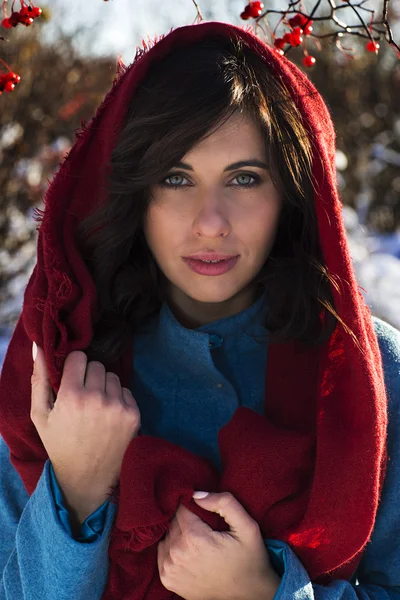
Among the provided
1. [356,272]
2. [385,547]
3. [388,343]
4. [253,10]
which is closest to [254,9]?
[253,10]

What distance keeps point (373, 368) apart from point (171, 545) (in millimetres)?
607

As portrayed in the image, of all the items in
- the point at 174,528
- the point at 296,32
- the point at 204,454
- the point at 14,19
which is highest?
the point at 296,32

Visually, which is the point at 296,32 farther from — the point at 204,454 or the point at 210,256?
the point at 204,454

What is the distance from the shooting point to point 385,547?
198 cm

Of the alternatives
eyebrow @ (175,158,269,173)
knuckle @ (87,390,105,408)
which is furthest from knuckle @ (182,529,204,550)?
eyebrow @ (175,158,269,173)

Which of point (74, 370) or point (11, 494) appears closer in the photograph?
point (74, 370)

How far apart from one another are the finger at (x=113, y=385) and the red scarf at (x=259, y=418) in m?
0.10

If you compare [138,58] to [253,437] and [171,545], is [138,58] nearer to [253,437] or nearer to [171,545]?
[253,437]

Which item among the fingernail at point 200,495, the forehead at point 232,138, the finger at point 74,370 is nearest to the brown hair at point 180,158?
the forehead at point 232,138

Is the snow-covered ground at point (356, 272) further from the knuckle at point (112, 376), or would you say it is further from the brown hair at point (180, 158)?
the knuckle at point (112, 376)

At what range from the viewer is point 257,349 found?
6.97 feet

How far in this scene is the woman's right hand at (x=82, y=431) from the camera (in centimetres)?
187

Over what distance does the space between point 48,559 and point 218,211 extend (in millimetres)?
885

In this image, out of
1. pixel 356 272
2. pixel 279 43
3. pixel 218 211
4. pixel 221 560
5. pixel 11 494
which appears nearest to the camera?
pixel 221 560
